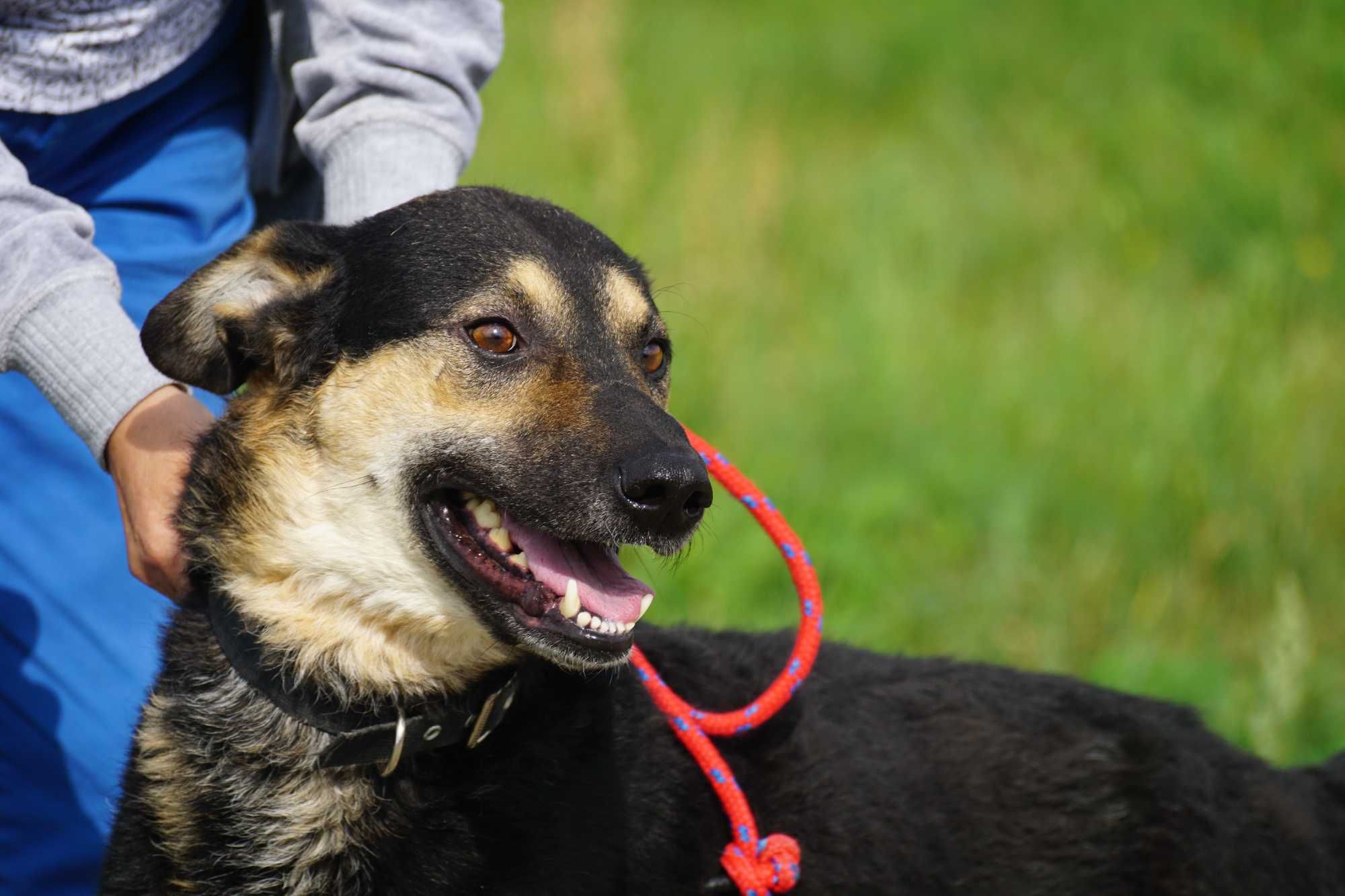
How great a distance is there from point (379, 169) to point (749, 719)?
5.43ft

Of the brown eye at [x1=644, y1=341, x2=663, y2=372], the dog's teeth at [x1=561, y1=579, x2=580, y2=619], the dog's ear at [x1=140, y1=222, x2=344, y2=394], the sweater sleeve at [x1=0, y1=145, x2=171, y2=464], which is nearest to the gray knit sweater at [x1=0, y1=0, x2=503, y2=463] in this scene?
the sweater sleeve at [x1=0, y1=145, x2=171, y2=464]

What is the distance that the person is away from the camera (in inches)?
114

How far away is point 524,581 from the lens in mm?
2479

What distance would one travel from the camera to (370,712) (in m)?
2.62

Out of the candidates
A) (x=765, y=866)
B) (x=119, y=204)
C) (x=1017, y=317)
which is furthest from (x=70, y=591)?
(x=1017, y=317)

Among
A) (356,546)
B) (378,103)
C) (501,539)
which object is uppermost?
(378,103)

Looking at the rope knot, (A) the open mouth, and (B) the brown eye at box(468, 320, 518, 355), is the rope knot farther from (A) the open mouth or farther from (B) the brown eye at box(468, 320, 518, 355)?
(B) the brown eye at box(468, 320, 518, 355)

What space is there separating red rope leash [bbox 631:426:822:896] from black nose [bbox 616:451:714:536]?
13 cm

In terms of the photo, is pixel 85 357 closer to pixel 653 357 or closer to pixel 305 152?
pixel 305 152

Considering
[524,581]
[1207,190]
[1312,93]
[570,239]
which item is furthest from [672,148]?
[524,581]

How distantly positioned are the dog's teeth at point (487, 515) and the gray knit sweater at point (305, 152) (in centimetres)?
79

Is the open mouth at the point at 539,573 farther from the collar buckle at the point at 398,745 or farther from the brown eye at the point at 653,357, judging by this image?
the brown eye at the point at 653,357

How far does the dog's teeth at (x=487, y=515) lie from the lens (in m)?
2.62

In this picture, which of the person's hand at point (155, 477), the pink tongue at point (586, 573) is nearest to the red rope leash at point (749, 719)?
the pink tongue at point (586, 573)
